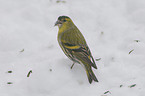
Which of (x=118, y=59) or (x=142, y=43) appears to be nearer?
(x=118, y=59)

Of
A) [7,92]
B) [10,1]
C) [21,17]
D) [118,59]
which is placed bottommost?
[7,92]

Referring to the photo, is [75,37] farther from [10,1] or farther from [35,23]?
[10,1]

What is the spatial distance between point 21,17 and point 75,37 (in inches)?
96.4

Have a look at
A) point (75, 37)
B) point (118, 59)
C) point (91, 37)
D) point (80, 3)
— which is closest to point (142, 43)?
point (118, 59)

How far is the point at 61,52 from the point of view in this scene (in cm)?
593

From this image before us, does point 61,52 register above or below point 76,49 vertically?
below

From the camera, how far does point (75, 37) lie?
16.9 feet

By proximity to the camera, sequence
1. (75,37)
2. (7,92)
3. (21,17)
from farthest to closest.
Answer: (21,17) < (75,37) < (7,92)

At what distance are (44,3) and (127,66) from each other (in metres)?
3.30

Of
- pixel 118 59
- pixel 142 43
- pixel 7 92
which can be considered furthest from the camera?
pixel 142 43

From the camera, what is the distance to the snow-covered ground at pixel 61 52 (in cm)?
487

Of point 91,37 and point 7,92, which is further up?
point 91,37

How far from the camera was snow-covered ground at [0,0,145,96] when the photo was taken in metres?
4.87

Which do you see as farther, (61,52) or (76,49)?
(61,52)
